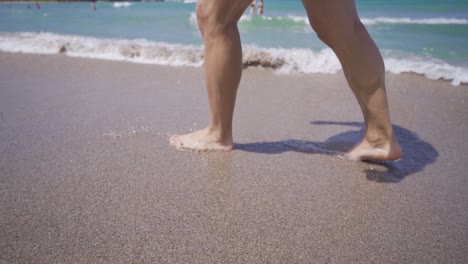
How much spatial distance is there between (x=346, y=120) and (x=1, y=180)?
183 centimetres

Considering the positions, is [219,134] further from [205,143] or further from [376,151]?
[376,151]

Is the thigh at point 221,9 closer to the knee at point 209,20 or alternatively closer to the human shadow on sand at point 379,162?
the knee at point 209,20

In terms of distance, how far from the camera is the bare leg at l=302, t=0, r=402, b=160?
4.46 feet

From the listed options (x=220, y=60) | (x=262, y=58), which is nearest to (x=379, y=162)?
(x=220, y=60)

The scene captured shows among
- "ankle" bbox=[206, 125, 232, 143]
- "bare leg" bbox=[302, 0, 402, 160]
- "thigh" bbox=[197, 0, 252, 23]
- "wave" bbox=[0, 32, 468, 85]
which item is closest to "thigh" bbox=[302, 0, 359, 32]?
"bare leg" bbox=[302, 0, 402, 160]

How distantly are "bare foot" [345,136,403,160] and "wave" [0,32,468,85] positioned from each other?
1938mm

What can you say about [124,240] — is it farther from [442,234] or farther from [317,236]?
[442,234]

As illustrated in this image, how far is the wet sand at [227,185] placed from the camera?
3.23 feet

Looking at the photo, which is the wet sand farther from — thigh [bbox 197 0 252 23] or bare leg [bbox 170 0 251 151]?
thigh [bbox 197 0 252 23]

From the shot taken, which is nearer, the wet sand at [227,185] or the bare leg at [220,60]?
the wet sand at [227,185]

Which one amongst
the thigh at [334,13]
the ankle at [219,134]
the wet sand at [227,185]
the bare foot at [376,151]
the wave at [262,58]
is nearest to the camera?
the wet sand at [227,185]

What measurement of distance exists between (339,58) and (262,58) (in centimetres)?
227

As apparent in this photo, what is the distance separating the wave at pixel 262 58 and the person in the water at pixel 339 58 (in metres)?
1.97

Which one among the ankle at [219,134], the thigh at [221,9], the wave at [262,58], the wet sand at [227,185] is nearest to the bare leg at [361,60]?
the wet sand at [227,185]
